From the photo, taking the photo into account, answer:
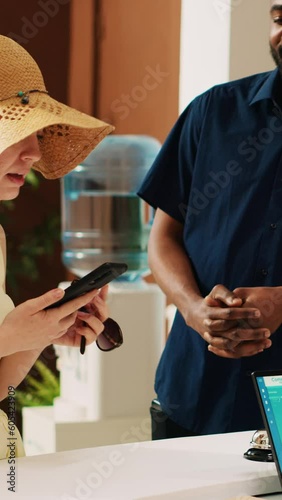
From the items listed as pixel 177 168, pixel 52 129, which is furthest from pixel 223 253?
pixel 52 129

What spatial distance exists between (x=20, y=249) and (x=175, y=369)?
401cm

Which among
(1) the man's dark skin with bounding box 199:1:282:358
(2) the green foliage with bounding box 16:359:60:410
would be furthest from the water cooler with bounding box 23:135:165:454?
(1) the man's dark skin with bounding box 199:1:282:358

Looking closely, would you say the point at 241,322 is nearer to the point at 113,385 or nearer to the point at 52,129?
the point at 52,129

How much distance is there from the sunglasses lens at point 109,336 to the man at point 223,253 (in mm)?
280

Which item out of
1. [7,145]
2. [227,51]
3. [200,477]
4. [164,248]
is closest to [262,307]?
[164,248]

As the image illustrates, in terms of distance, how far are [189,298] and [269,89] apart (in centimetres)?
58

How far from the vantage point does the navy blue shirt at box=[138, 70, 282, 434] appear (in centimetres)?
229

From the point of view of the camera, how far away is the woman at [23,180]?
5.65 feet

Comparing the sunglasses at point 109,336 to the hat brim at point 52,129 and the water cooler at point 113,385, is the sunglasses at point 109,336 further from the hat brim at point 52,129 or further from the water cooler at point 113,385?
the water cooler at point 113,385

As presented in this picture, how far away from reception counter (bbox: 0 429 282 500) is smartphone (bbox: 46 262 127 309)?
1.02ft

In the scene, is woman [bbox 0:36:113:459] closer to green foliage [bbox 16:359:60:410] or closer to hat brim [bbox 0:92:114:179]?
hat brim [bbox 0:92:114:179]

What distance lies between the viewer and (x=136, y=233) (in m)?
5.02

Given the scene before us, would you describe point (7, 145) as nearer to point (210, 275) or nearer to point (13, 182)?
point (13, 182)

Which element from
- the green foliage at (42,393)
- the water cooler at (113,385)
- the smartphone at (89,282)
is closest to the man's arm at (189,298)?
the smartphone at (89,282)
